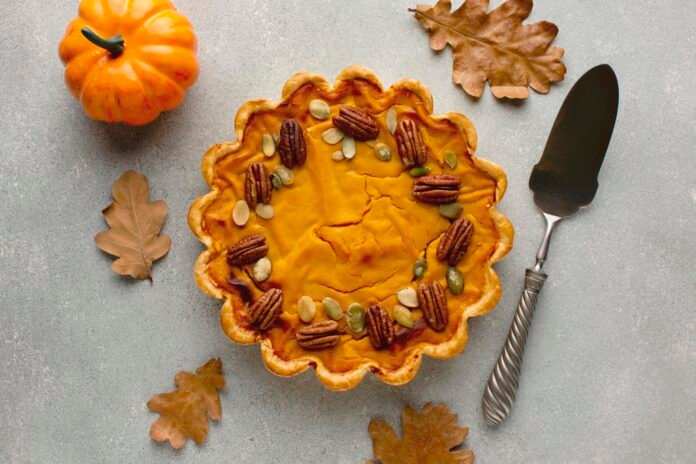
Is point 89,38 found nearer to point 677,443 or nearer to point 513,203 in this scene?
point 513,203

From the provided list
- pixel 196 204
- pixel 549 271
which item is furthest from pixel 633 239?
pixel 196 204

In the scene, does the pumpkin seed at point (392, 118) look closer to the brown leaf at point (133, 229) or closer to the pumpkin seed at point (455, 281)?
the pumpkin seed at point (455, 281)

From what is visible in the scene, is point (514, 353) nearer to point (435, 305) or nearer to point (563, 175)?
point (435, 305)

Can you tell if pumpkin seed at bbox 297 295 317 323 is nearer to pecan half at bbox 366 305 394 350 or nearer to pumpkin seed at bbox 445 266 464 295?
pecan half at bbox 366 305 394 350

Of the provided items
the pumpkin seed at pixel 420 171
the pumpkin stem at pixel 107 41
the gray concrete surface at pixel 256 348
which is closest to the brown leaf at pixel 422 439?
the gray concrete surface at pixel 256 348

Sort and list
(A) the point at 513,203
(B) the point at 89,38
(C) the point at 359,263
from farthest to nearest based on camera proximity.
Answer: (A) the point at 513,203
(C) the point at 359,263
(B) the point at 89,38

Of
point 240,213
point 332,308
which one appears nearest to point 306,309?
point 332,308
